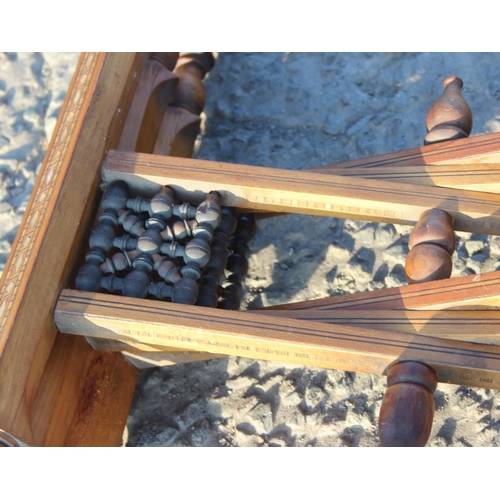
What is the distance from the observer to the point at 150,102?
1835mm

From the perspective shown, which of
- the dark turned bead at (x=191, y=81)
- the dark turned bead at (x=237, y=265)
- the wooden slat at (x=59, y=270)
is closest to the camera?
the wooden slat at (x=59, y=270)

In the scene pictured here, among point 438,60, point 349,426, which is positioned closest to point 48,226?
point 349,426

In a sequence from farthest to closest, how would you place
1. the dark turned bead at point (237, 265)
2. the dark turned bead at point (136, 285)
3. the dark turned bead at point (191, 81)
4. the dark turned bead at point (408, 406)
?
1. the dark turned bead at point (191, 81)
2. the dark turned bead at point (237, 265)
3. the dark turned bead at point (136, 285)
4. the dark turned bead at point (408, 406)

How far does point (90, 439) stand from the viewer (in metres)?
1.60

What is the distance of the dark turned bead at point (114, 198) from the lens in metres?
1.54

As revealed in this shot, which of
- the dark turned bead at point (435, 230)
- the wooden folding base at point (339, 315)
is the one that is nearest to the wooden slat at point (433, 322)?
the wooden folding base at point (339, 315)

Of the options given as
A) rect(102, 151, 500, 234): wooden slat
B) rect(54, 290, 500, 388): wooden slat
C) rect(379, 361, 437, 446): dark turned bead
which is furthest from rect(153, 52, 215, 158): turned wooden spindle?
rect(379, 361, 437, 446): dark turned bead

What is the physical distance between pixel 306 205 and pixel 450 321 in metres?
0.42

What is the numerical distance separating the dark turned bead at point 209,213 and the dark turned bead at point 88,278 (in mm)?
260

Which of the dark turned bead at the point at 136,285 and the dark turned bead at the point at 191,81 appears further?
the dark turned bead at the point at 191,81

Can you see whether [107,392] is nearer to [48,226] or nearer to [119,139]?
[48,226]

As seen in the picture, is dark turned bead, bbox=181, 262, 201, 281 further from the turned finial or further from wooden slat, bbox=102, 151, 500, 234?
the turned finial

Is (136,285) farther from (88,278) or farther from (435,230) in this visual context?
(435,230)

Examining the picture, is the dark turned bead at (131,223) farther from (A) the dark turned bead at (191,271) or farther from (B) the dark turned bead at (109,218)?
(A) the dark turned bead at (191,271)
